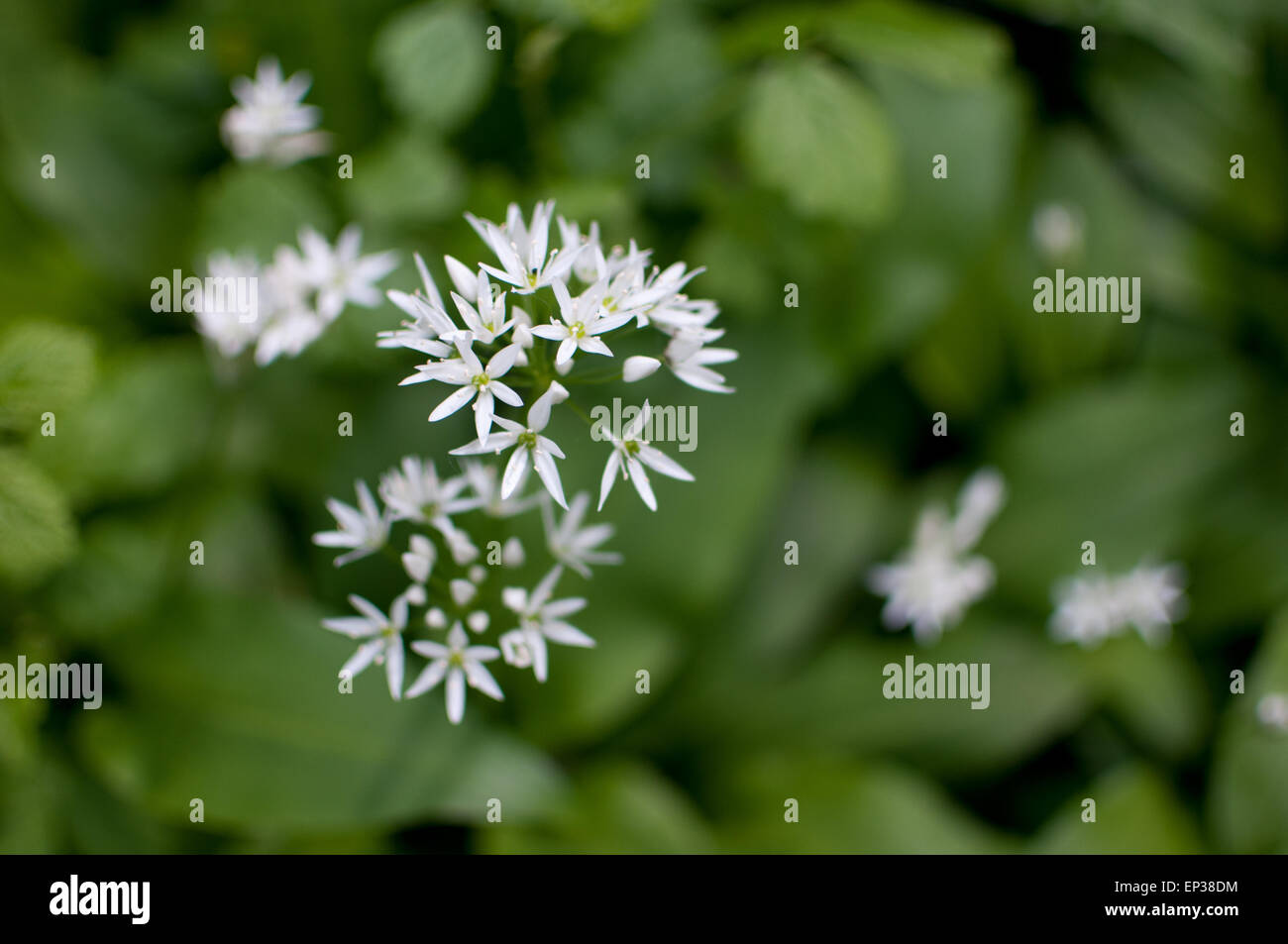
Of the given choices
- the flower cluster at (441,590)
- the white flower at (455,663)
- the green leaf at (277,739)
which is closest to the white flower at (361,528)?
the flower cluster at (441,590)

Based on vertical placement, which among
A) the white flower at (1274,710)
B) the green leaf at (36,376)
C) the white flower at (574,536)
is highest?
the green leaf at (36,376)

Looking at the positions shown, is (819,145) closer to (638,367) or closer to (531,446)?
(638,367)

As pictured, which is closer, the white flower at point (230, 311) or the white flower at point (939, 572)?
the white flower at point (230, 311)

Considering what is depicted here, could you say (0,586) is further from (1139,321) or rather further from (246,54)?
(1139,321)

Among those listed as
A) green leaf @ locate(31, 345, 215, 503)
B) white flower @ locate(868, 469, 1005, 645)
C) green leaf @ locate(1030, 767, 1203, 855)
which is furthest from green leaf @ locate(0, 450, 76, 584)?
green leaf @ locate(1030, 767, 1203, 855)

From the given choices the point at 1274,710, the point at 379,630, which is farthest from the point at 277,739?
the point at 1274,710

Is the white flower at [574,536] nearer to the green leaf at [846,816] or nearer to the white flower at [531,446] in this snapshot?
the white flower at [531,446]
